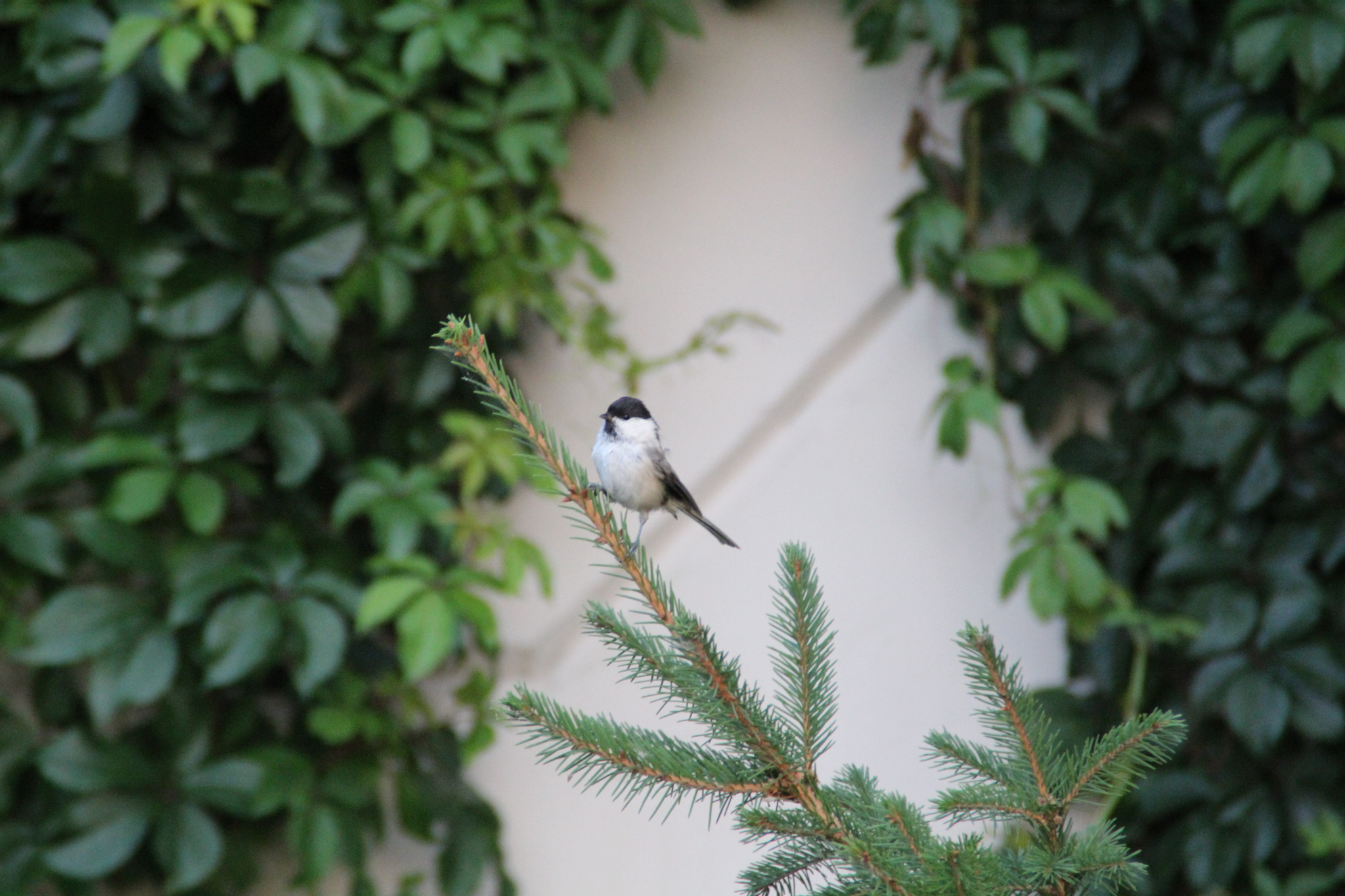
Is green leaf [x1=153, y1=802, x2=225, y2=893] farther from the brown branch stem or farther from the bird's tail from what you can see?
the brown branch stem

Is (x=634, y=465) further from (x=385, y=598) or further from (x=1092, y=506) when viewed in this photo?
(x=1092, y=506)

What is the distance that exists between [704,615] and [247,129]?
1131 mm

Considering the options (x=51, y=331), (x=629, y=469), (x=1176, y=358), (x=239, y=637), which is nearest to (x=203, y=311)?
(x=51, y=331)

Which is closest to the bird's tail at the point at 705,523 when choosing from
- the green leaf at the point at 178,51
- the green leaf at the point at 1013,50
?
the green leaf at the point at 178,51

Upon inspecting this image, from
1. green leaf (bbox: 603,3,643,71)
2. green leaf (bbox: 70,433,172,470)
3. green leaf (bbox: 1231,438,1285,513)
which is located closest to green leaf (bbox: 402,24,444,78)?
green leaf (bbox: 603,3,643,71)

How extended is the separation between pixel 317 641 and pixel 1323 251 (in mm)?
1636

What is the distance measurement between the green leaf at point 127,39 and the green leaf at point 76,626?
77cm

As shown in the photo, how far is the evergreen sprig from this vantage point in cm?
70

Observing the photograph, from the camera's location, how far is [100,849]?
174cm

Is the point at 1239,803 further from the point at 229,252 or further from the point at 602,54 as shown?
the point at 229,252

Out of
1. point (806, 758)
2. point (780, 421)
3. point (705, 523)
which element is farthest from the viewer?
point (780, 421)

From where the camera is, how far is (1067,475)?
1.98m

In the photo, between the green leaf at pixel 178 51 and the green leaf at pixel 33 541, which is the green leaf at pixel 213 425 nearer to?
the green leaf at pixel 33 541

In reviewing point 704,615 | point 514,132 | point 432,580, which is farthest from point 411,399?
point 704,615
